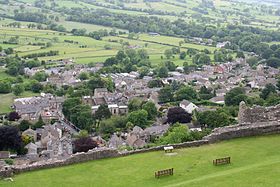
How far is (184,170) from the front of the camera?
24.5m

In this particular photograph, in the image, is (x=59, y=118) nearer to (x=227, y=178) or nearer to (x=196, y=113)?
(x=196, y=113)

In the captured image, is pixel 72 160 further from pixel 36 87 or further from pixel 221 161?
pixel 36 87

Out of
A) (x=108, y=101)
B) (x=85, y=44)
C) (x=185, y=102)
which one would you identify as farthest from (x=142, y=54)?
(x=185, y=102)

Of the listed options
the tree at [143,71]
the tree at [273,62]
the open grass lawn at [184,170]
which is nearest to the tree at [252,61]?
the tree at [273,62]

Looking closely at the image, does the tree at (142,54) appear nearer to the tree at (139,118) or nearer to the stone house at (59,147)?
the tree at (139,118)

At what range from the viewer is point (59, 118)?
278 ft

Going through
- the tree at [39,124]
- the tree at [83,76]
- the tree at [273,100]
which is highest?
the tree at [273,100]

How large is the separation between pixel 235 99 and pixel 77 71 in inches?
1957

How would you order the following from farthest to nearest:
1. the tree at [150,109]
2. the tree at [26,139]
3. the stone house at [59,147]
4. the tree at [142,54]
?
1. the tree at [142,54]
2. the tree at [150,109]
3. the tree at [26,139]
4. the stone house at [59,147]

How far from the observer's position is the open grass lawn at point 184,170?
22328mm

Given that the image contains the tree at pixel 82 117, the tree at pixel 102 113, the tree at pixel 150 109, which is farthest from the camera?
the tree at pixel 150 109

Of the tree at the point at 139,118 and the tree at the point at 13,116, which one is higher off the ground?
the tree at the point at 139,118

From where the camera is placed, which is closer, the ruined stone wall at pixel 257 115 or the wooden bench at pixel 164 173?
the wooden bench at pixel 164 173

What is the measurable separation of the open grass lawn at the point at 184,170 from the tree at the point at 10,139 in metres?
35.9
